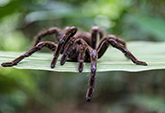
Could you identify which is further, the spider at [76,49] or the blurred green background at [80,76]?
the blurred green background at [80,76]

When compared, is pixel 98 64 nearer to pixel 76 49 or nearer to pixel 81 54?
pixel 81 54

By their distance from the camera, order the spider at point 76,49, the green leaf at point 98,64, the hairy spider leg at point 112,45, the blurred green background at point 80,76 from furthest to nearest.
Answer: the blurred green background at point 80,76 < the hairy spider leg at point 112,45 < the spider at point 76,49 < the green leaf at point 98,64

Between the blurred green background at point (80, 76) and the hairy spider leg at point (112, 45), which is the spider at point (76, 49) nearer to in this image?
the hairy spider leg at point (112, 45)

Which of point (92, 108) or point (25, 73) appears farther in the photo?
point (92, 108)

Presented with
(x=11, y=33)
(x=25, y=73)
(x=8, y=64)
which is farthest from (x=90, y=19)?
(x=11, y=33)

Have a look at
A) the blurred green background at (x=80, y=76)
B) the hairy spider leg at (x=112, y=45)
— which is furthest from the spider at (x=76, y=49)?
the blurred green background at (x=80, y=76)

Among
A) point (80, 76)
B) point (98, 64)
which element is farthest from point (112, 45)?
point (80, 76)

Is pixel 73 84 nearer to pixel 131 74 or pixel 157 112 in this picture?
pixel 131 74

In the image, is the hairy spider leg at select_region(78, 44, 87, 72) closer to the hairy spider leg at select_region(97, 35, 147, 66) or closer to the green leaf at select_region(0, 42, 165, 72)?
the green leaf at select_region(0, 42, 165, 72)

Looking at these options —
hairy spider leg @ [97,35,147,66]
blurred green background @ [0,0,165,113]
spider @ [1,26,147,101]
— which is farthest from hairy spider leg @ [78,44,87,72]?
blurred green background @ [0,0,165,113]
